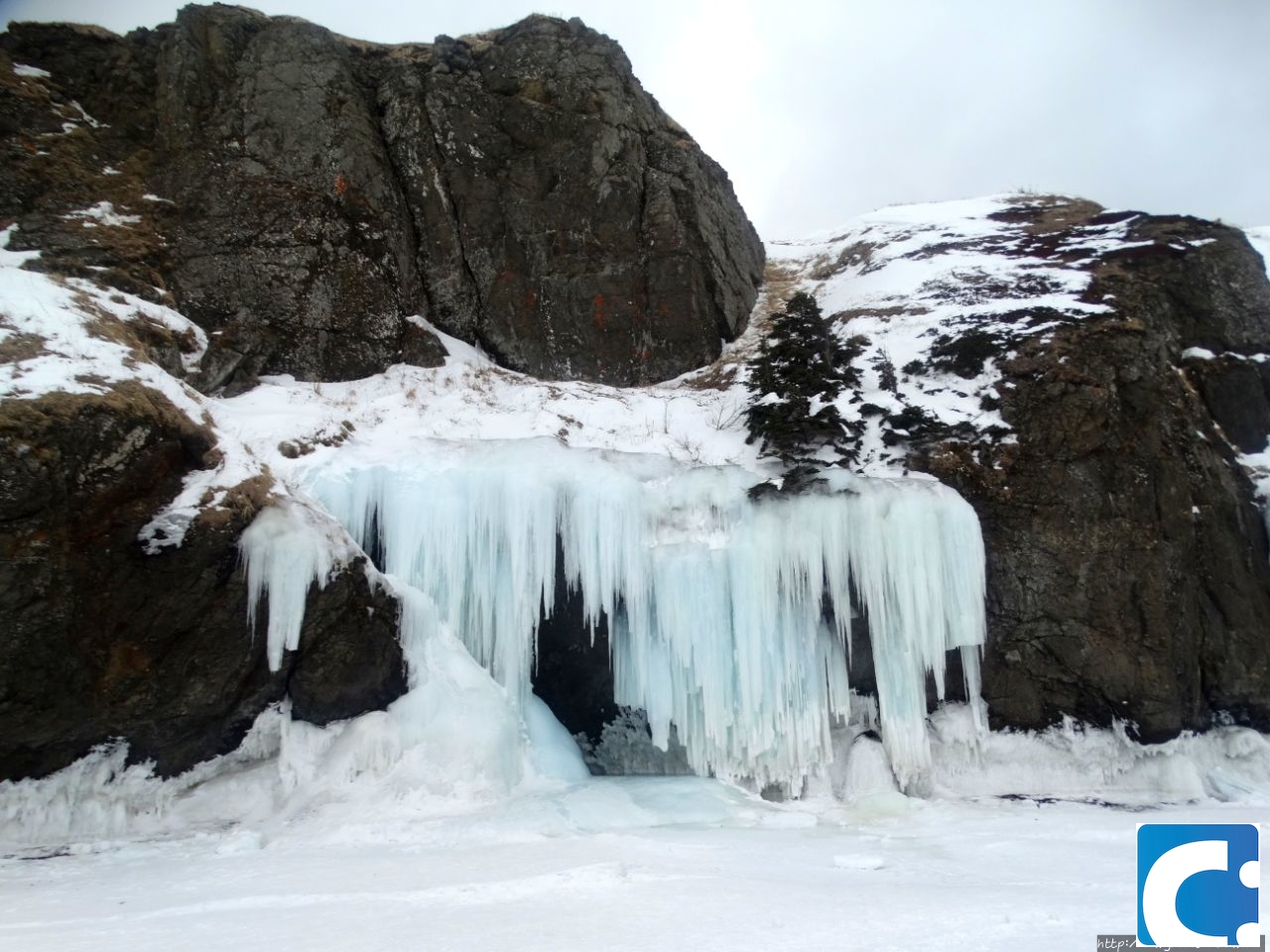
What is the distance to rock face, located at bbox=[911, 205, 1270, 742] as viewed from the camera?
36.9 feet

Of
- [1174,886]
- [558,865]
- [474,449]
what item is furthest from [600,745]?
[1174,886]

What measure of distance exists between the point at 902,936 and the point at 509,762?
5.56 m

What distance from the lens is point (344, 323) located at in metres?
14.3

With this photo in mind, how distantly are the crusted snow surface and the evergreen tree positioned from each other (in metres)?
0.34

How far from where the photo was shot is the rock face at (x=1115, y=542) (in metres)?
11.3

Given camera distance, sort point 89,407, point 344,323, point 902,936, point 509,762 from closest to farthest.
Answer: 1. point 902,936
2. point 89,407
3. point 509,762
4. point 344,323

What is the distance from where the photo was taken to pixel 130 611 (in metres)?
7.39

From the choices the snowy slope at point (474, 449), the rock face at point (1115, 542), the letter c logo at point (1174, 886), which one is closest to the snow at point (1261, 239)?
the snowy slope at point (474, 449)

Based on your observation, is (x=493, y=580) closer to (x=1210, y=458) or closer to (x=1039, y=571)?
(x=1039, y=571)

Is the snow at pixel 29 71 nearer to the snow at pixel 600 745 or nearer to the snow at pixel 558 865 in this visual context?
the snow at pixel 600 745

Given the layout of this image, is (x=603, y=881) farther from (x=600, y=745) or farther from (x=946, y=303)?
(x=946, y=303)

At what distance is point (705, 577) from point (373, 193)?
1029cm

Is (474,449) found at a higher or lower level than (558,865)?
higher

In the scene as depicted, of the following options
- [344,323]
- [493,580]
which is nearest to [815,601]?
[493,580]
